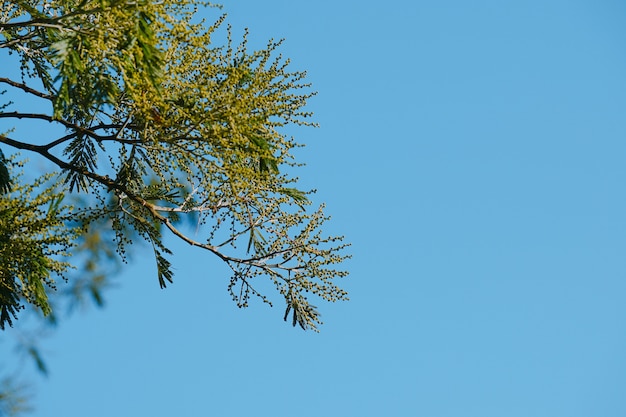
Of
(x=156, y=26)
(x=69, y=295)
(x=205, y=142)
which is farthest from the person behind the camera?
(x=69, y=295)

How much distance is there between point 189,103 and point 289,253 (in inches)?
54.0

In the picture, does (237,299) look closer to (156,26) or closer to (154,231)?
(154,231)

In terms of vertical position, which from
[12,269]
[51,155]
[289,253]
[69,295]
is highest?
[69,295]

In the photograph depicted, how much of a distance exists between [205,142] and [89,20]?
3.65 feet

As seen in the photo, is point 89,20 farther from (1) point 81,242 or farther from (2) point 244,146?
(1) point 81,242

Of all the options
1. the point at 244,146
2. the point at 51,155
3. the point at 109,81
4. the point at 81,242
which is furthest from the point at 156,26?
the point at 81,242

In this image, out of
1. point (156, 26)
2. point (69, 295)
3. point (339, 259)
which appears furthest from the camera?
point (69, 295)

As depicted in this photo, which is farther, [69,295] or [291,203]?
[69,295]

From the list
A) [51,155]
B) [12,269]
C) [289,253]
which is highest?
[51,155]

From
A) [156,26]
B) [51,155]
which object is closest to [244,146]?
[156,26]

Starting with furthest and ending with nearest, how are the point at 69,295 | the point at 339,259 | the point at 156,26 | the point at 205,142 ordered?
the point at 69,295, the point at 339,259, the point at 205,142, the point at 156,26

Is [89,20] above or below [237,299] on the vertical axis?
above

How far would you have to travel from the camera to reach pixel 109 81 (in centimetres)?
528

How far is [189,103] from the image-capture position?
5387mm
